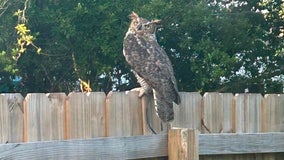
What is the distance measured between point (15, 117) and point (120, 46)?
4.15m

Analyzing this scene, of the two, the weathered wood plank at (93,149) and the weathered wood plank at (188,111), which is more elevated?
the weathered wood plank at (188,111)

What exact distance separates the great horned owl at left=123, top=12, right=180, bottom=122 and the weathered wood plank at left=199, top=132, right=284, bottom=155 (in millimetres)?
261

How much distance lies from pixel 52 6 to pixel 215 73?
2177 millimetres

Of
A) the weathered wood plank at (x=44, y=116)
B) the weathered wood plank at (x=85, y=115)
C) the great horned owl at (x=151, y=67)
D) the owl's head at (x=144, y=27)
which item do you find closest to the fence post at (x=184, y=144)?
the great horned owl at (x=151, y=67)

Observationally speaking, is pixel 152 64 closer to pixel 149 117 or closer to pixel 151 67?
pixel 151 67

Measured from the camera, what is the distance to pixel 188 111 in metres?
3.32

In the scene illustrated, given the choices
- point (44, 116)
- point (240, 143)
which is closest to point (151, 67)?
point (240, 143)

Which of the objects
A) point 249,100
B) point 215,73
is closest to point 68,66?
point 215,73

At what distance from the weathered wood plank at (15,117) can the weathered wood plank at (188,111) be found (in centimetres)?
106

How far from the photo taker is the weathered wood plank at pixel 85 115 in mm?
2719

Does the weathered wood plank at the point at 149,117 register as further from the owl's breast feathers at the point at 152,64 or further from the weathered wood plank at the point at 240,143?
the weathered wood plank at the point at 240,143

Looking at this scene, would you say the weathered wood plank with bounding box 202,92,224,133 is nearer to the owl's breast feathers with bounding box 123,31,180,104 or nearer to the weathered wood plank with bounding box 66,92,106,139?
the owl's breast feathers with bounding box 123,31,180,104

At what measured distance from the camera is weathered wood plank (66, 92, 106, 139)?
2.72m

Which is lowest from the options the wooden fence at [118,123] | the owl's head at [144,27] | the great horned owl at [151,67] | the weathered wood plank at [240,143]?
the weathered wood plank at [240,143]
